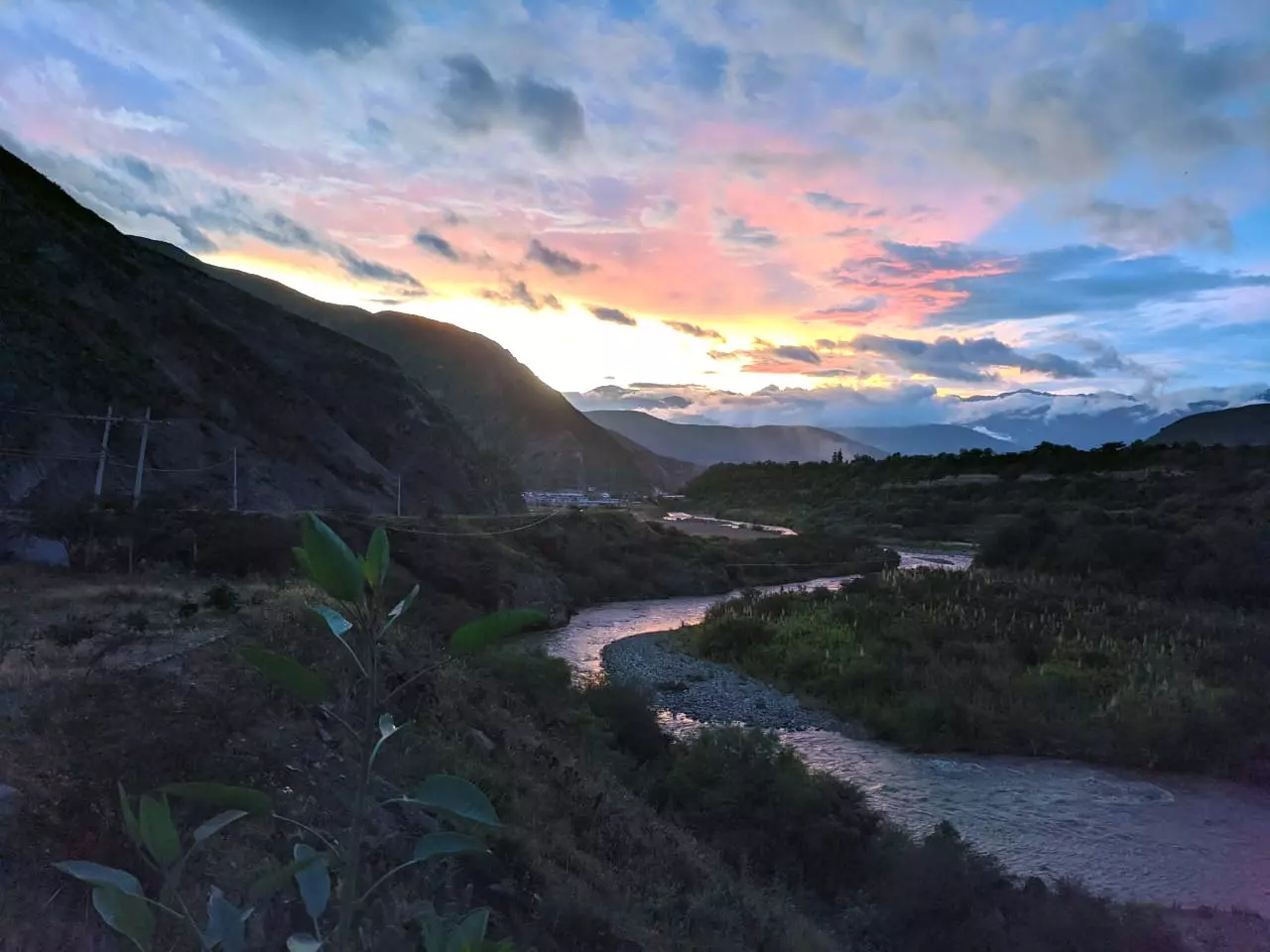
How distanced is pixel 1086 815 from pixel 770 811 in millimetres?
6546

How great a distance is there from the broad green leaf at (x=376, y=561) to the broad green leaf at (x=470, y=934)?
0.89m

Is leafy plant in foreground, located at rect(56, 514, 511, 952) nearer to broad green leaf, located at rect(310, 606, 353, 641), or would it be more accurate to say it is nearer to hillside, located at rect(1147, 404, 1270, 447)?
broad green leaf, located at rect(310, 606, 353, 641)

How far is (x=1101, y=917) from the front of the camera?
8477 millimetres

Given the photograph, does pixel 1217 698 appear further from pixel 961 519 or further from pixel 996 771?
pixel 961 519

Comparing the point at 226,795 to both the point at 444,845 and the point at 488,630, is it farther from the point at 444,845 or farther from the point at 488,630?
the point at 488,630

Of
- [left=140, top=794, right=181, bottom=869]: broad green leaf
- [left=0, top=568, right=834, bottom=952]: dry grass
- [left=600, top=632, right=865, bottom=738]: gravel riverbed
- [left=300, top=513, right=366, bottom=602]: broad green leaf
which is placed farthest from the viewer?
[left=600, top=632, right=865, bottom=738]: gravel riverbed

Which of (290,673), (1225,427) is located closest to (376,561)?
(290,673)

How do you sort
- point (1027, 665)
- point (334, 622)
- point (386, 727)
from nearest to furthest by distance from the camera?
point (334, 622)
point (386, 727)
point (1027, 665)

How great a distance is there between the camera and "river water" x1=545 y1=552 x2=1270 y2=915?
11.4 m

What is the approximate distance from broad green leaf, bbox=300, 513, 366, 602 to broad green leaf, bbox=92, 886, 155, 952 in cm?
92

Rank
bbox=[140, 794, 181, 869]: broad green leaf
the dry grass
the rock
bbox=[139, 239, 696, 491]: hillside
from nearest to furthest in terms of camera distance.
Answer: bbox=[140, 794, 181, 869]: broad green leaf < the dry grass < the rock < bbox=[139, 239, 696, 491]: hillside

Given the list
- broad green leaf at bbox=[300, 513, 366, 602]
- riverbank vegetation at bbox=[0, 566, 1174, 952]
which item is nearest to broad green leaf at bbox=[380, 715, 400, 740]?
broad green leaf at bbox=[300, 513, 366, 602]

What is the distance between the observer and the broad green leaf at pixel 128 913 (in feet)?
6.21

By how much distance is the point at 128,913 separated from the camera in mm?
1929
